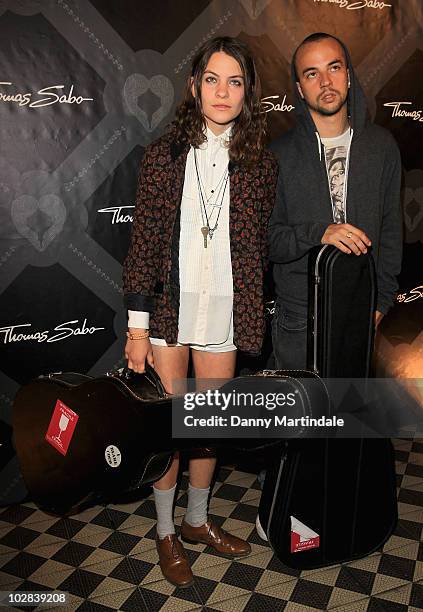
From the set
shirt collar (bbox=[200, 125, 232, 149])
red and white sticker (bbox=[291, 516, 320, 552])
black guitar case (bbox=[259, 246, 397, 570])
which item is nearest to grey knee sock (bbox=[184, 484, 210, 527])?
black guitar case (bbox=[259, 246, 397, 570])

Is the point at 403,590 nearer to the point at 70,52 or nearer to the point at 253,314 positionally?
the point at 253,314

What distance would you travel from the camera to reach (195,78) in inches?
81.7

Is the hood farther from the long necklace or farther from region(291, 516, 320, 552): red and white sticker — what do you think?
region(291, 516, 320, 552): red and white sticker

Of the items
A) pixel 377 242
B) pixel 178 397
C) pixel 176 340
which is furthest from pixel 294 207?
pixel 178 397

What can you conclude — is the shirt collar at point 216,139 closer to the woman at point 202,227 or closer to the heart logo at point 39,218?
the woman at point 202,227

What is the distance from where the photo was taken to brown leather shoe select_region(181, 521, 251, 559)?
7.91 ft

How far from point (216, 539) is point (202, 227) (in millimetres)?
1114

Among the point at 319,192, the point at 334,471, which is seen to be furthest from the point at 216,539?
the point at 319,192

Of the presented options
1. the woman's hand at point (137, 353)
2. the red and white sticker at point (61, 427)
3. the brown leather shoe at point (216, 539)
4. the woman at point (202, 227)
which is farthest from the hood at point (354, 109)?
the brown leather shoe at point (216, 539)

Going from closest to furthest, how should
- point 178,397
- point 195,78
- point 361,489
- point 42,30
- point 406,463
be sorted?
point 178,397
point 195,78
point 361,489
point 42,30
point 406,463

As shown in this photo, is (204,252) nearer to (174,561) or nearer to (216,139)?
(216,139)

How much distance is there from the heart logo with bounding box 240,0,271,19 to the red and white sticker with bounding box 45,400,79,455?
1.71 meters

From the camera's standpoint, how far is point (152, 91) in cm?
263

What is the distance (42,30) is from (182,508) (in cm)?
188
